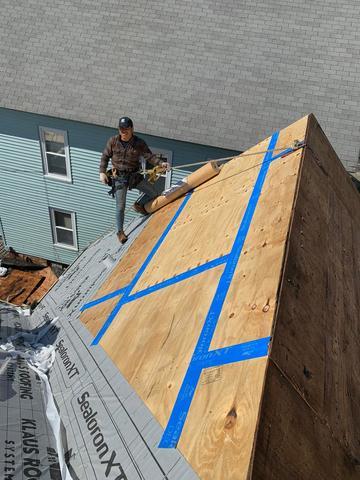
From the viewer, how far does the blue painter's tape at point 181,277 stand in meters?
4.52

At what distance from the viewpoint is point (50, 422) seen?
4465 mm

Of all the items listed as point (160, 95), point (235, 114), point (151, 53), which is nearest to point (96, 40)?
point (151, 53)

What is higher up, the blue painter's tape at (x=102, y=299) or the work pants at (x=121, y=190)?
the work pants at (x=121, y=190)

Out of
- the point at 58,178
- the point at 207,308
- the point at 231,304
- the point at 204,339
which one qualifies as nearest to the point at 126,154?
the point at 207,308

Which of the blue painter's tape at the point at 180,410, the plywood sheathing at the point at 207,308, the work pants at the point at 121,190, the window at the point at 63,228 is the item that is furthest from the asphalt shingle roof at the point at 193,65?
the blue painter's tape at the point at 180,410

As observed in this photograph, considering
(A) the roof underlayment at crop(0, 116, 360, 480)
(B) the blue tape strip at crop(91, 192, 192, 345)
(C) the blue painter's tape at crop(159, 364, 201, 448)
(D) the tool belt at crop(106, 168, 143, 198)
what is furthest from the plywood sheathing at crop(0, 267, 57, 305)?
(C) the blue painter's tape at crop(159, 364, 201, 448)

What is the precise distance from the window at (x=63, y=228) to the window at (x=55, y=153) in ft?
4.72

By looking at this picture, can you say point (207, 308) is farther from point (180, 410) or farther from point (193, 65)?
point (193, 65)

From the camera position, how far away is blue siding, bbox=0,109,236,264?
11258 mm

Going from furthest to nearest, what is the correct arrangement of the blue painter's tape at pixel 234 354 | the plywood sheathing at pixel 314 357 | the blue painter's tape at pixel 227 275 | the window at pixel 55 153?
the window at pixel 55 153, the blue painter's tape at pixel 227 275, the blue painter's tape at pixel 234 354, the plywood sheathing at pixel 314 357

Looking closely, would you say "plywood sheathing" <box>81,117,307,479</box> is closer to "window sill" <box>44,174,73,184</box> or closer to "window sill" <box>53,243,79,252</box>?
"window sill" <box>44,174,73,184</box>

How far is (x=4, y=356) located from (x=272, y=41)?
10440mm

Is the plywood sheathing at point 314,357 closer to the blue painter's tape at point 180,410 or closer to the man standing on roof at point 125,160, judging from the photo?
the blue painter's tape at point 180,410

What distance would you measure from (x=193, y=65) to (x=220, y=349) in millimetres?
9530
